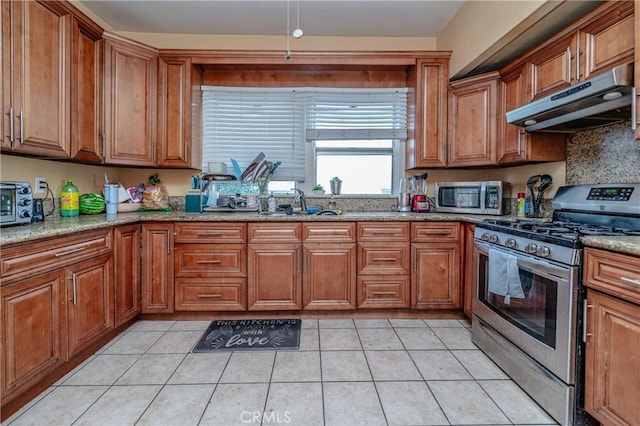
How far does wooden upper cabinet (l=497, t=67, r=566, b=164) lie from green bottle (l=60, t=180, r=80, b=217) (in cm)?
338

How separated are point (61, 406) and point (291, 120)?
2725 millimetres

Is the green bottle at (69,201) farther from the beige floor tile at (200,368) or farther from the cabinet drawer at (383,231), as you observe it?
the cabinet drawer at (383,231)

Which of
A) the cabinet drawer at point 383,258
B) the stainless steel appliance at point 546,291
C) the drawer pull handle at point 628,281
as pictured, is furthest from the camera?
the cabinet drawer at point 383,258

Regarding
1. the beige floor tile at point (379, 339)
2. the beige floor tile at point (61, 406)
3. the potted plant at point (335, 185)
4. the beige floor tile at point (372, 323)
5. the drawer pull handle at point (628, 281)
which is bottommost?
the beige floor tile at point (61, 406)

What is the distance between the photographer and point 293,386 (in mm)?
1720

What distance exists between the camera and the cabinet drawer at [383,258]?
260 centimetres

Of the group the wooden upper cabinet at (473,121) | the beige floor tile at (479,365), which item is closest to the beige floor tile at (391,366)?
the beige floor tile at (479,365)

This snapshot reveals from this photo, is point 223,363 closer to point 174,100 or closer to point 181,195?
point 181,195

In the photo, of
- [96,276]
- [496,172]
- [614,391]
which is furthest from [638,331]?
[96,276]

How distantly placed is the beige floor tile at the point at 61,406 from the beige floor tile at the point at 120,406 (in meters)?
0.05

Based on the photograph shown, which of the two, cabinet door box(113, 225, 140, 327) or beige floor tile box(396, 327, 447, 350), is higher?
cabinet door box(113, 225, 140, 327)

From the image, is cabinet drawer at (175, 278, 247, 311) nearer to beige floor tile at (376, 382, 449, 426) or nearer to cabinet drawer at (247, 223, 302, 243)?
cabinet drawer at (247, 223, 302, 243)

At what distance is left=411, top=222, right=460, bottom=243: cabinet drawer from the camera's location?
2.60m

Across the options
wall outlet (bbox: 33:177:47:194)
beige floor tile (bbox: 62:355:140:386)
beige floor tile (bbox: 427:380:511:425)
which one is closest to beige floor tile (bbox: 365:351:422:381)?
beige floor tile (bbox: 427:380:511:425)
